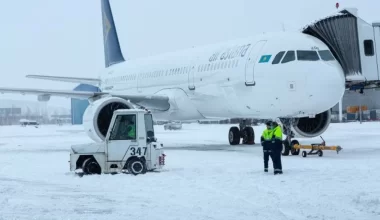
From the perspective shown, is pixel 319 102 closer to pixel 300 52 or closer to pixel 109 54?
pixel 300 52

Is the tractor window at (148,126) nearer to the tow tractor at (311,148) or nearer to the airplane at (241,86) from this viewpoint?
the airplane at (241,86)

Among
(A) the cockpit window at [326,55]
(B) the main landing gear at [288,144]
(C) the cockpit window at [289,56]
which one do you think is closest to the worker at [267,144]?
(B) the main landing gear at [288,144]

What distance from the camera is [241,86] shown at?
16.6 meters

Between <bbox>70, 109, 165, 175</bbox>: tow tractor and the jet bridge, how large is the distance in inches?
247

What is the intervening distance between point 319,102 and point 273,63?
1.61m

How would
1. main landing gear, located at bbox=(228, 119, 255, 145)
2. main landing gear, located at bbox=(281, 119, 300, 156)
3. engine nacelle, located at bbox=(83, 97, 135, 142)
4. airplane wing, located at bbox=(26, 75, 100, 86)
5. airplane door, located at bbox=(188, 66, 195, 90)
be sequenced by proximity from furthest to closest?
airplane wing, located at bbox=(26, 75, 100, 86) < main landing gear, located at bbox=(228, 119, 255, 145) < airplane door, located at bbox=(188, 66, 195, 90) < engine nacelle, located at bbox=(83, 97, 135, 142) < main landing gear, located at bbox=(281, 119, 300, 156)

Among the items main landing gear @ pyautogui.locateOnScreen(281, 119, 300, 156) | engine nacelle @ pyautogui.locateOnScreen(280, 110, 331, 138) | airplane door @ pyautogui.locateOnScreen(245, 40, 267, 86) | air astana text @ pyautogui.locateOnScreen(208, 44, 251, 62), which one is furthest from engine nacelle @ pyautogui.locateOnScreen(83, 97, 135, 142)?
engine nacelle @ pyautogui.locateOnScreen(280, 110, 331, 138)

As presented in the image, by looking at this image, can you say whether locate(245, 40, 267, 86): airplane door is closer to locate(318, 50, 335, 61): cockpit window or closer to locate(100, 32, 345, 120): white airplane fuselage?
locate(100, 32, 345, 120): white airplane fuselage

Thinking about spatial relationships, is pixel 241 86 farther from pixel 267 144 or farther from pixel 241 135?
pixel 241 135

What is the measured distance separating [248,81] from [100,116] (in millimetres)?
4564

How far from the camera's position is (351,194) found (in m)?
8.66

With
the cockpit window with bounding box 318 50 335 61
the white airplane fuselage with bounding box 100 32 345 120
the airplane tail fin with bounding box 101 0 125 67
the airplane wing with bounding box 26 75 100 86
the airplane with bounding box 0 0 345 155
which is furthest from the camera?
the airplane tail fin with bounding box 101 0 125 67

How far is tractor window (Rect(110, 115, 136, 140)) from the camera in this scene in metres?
12.5

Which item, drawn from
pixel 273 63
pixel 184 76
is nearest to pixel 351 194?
pixel 273 63
